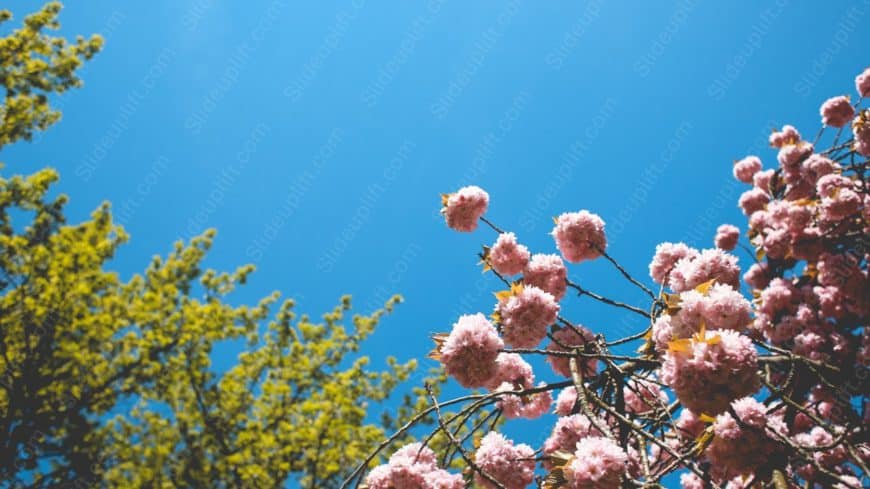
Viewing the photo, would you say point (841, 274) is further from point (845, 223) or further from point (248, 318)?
point (248, 318)

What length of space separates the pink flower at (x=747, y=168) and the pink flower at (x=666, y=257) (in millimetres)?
5906

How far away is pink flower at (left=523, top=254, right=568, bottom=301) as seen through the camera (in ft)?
11.2

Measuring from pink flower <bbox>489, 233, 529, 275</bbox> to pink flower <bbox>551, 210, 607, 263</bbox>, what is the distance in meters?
0.32

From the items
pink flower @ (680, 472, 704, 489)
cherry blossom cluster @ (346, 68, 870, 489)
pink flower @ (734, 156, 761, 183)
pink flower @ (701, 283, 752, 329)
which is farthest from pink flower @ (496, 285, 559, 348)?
pink flower @ (734, 156, 761, 183)

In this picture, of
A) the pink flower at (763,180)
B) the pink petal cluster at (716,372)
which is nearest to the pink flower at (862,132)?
the pink flower at (763,180)

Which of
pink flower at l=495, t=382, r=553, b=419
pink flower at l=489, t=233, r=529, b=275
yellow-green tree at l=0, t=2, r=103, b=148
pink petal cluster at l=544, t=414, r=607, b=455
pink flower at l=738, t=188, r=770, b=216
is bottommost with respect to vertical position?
pink petal cluster at l=544, t=414, r=607, b=455

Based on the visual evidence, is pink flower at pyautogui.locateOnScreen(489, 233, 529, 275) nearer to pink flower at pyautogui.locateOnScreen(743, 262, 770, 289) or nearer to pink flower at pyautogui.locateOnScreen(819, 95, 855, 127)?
pink flower at pyautogui.locateOnScreen(743, 262, 770, 289)

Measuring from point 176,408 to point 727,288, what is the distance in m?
13.6

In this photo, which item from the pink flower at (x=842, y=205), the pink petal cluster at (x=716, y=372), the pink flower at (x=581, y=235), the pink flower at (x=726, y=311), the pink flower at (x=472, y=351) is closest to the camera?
the pink petal cluster at (x=716, y=372)

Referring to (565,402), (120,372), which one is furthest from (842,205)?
(120,372)

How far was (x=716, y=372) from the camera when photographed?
5.17 ft

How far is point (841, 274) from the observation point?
203 inches

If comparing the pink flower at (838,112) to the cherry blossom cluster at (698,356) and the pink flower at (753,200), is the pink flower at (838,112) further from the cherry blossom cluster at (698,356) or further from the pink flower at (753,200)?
the pink flower at (753,200)

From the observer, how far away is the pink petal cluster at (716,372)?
1577 mm
